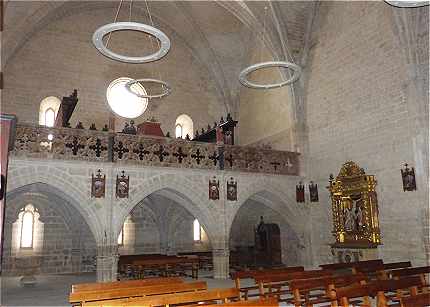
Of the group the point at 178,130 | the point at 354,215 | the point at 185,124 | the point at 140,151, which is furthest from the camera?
the point at 185,124

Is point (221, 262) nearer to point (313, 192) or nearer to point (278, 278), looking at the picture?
point (313, 192)

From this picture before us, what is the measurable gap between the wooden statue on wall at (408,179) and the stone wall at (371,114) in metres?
0.17

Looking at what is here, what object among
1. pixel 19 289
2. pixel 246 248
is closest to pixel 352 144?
pixel 246 248

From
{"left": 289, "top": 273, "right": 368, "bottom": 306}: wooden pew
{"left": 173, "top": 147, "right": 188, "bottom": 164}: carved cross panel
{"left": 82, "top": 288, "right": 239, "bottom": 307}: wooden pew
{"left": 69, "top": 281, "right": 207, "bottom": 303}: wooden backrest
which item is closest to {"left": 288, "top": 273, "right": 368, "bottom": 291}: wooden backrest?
{"left": 289, "top": 273, "right": 368, "bottom": 306}: wooden pew

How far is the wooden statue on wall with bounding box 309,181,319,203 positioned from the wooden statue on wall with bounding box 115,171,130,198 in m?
7.03

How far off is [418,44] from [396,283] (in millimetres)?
8501

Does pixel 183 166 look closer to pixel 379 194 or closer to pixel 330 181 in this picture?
pixel 330 181

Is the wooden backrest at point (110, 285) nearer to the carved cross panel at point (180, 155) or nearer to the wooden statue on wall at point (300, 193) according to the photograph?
the carved cross panel at point (180, 155)

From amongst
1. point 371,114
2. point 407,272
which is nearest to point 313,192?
point 371,114

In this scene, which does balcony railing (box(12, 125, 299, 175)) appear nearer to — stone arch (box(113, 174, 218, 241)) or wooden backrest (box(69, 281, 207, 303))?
stone arch (box(113, 174, 218, 241))

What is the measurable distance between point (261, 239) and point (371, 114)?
24.5 ft

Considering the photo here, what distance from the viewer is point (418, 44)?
476 inches

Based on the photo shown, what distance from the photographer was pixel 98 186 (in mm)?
11852

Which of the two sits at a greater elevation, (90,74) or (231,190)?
(90,74)
